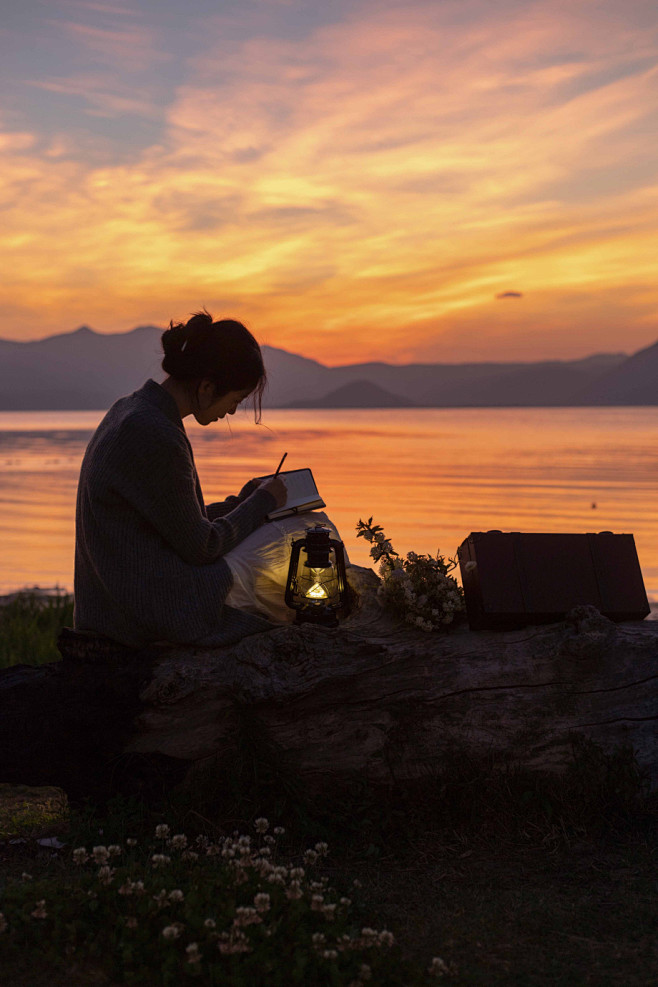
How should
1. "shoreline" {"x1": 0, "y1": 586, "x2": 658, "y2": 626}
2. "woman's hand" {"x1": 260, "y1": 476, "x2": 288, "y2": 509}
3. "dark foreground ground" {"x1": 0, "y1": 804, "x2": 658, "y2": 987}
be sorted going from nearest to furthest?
"dark foreground ground" {"x1": 0, "y1": 804, "x2": 658, "y2": 987}, "woman's hand" {"x1": 260, "y1": 476, "x2": 288, "y2": 509}, "shoreline" {"x1": 0, "y1": 586, "x2": 658, "y2": 626}

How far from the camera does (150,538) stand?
525cm

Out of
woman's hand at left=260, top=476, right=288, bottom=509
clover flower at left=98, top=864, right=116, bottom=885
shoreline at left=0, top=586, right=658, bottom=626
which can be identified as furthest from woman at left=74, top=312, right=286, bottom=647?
shoreline at left=0, top=586, right=658, bottom=626

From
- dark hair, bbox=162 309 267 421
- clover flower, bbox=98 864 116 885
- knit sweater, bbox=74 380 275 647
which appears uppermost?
dark hair, bbox=162 309 267 421

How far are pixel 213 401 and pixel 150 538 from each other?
88cm

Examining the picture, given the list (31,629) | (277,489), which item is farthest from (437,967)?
(31,629)

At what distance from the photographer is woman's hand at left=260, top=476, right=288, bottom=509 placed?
5684 mm

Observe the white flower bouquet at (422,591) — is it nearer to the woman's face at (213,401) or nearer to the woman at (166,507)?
the woman at (166,507)

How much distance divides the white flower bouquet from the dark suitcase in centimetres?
14

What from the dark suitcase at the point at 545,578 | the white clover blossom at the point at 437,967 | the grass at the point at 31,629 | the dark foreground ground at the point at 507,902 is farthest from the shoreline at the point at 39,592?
the white clover blossom at the point at 437,967

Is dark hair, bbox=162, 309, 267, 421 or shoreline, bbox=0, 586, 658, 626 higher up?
dark hair, bbox=162, 309, 267, 421

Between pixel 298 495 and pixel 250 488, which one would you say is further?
pixel 250 488

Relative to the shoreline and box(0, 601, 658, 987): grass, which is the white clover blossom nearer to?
box(0, 601, 658, 987): grass

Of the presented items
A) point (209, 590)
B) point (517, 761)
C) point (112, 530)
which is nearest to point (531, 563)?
point (517, 761)

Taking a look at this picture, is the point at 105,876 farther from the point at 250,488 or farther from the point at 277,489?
the point at 250,488
